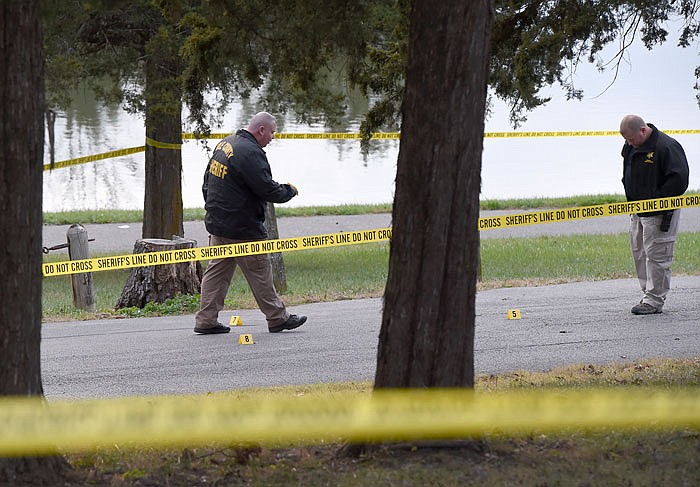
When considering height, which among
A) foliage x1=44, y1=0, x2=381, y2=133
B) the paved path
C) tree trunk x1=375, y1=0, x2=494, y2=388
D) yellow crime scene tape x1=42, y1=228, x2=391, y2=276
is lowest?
the paved path

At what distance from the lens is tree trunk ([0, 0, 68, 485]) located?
4.70 meters

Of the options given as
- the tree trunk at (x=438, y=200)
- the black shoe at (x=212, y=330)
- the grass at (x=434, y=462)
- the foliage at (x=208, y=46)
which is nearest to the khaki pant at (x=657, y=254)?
the foliage at (x=208, y=46)

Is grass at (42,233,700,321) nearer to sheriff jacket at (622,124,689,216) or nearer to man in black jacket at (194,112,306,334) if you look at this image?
man in black jacket at (194,112,306,334)

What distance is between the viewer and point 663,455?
17.2ft

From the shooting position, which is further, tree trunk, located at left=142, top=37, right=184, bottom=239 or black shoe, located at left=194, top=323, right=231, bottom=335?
tree trunk, located at left=142, top=37, right=184, bottom=239

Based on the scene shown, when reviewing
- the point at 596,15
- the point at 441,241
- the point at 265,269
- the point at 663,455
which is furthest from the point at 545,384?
the point at 596,15

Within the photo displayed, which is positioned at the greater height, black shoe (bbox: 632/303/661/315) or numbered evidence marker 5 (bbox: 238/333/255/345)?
black shoe (bbox: 632/303/661/315)

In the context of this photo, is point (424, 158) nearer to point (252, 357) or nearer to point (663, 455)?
point (663, 455)

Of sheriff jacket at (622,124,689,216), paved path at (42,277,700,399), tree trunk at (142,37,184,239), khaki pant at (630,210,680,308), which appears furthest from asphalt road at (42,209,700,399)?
tree trunk at (142,37,184,239)

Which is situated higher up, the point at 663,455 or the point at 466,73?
the point at 466,73

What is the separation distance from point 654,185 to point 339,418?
5.89 meters

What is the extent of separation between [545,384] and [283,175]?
2486 cm

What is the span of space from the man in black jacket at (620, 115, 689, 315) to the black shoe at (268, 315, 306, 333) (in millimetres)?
3355

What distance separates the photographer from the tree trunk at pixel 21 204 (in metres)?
4.70
